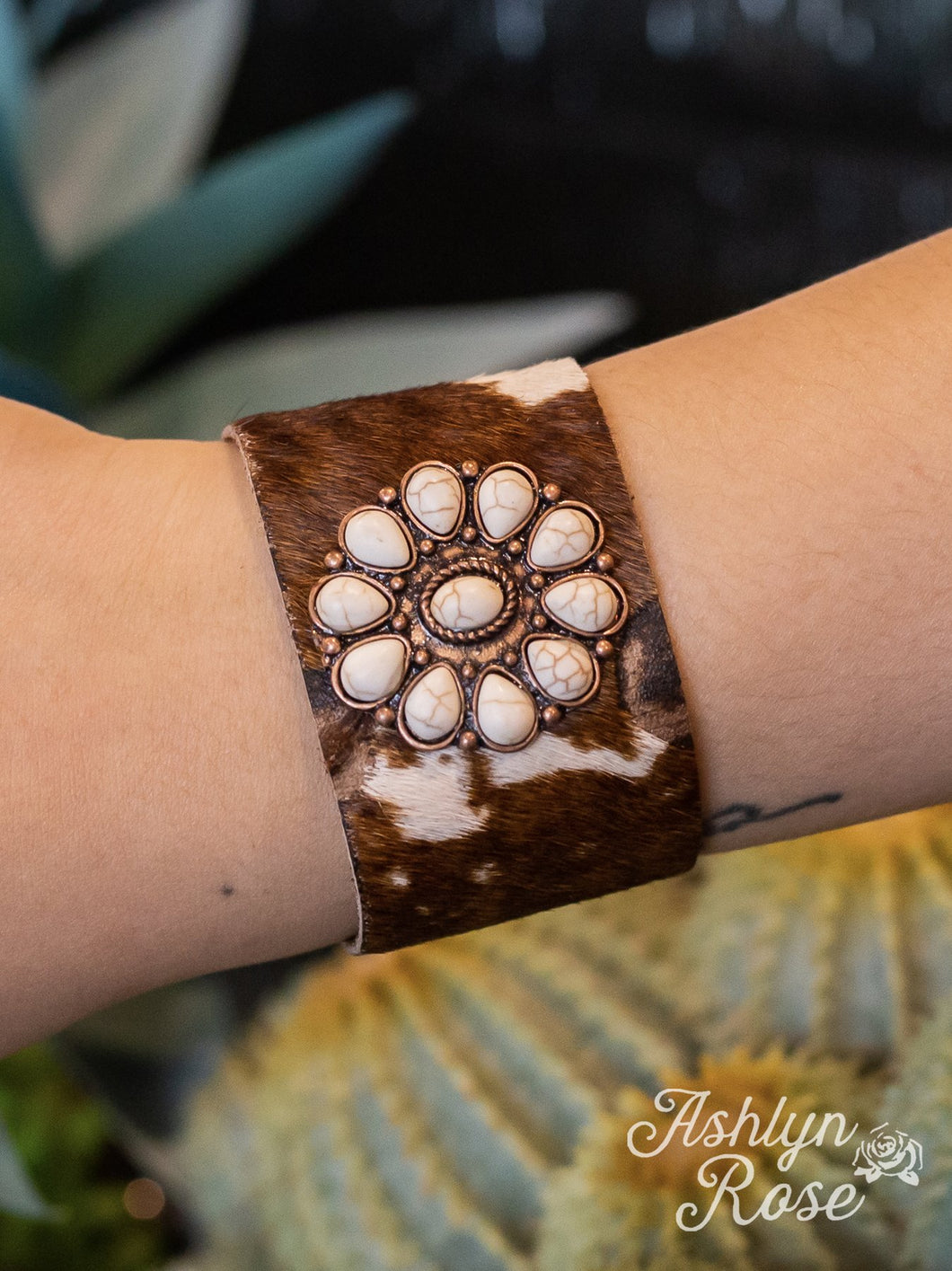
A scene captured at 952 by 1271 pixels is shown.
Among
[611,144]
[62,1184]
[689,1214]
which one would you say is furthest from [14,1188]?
[611,144]

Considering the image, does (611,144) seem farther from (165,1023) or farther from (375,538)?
(165,1023)

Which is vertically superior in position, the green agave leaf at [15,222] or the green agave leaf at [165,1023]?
the green agave leaf at [15,222]

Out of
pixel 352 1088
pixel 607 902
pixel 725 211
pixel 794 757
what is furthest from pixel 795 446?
pixel 725 211

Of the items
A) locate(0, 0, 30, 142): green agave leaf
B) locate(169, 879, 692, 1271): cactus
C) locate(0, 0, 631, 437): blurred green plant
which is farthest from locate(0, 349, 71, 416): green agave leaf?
locate(169, 879, 692, 1271): cactus

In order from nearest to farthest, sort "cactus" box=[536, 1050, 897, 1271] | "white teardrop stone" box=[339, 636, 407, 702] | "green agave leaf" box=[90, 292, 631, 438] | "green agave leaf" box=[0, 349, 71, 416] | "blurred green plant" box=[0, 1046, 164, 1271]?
1. "white teardrop stone" box=[339, 636, 407, 702]
2. "cactus" box=[536, 1050, 897, 1271]
3. "blurred green plant" box=[0, 1046, 164, 1271]
4. "green agave leaf" box=[0, 349, 71, 416]
5. "green agave leaf" box=[90, 292, 631, 438]

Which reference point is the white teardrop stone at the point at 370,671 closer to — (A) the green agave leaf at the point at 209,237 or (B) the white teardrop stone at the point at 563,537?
(B) the white teardrop stone at the point at 563,537

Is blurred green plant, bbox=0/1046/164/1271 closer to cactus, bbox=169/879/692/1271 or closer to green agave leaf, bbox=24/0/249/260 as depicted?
cactus, bbox=169/879/692/1271

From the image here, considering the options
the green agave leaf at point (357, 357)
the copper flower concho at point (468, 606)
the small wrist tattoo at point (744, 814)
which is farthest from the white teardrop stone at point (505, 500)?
the green agave leaf at point (357, 357)

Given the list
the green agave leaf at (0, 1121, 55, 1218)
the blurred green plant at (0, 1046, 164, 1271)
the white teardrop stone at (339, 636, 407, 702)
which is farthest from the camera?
the blurred green plant at (0, 1046, 164, 1271)
